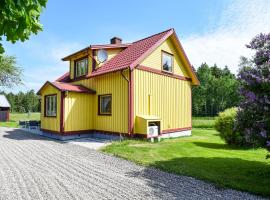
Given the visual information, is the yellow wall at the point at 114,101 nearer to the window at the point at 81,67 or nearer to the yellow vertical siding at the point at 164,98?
the yellow vertical siding at the point at 164,98

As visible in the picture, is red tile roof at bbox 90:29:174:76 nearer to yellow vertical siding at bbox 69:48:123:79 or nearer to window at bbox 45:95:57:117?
yellow vertical siding at bbox 69:48:123:79

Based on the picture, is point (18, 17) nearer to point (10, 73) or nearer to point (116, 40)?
point (116, 40)

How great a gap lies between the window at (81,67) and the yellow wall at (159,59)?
185 inches

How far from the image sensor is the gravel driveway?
592 centimetres

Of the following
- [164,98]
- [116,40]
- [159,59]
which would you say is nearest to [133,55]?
[159,59]

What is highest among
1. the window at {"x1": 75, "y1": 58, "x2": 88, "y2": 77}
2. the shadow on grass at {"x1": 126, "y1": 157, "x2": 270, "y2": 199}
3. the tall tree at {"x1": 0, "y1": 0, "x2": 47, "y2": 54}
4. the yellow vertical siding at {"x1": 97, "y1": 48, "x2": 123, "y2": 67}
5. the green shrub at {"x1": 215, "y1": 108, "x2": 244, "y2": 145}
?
the yellow vertical siding at {"x1": 97, "y1": 48, "x2": 123, "y2": 67}

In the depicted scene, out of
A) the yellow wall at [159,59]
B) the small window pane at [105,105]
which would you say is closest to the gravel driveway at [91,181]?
the small window pane at [105,105]

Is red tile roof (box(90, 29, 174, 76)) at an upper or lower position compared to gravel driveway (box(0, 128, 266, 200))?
upper

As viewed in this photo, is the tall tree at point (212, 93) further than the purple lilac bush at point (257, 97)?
Yes

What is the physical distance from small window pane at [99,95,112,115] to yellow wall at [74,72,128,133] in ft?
0.92

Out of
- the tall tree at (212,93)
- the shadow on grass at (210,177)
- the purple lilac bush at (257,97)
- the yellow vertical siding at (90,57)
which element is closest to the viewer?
the shadow on grass at (210,177)

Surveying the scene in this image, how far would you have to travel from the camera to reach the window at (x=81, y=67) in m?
18.0

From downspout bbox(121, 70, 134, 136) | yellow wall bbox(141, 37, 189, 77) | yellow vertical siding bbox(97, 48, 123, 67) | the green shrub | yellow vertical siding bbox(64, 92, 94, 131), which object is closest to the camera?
the green shrub

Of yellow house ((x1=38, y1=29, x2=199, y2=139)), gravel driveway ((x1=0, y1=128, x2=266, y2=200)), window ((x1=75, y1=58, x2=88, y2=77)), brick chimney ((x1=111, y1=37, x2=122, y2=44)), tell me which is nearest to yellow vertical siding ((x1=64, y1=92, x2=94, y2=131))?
yellow house ((x1=38, y1=29, x2=199, y2=139))
